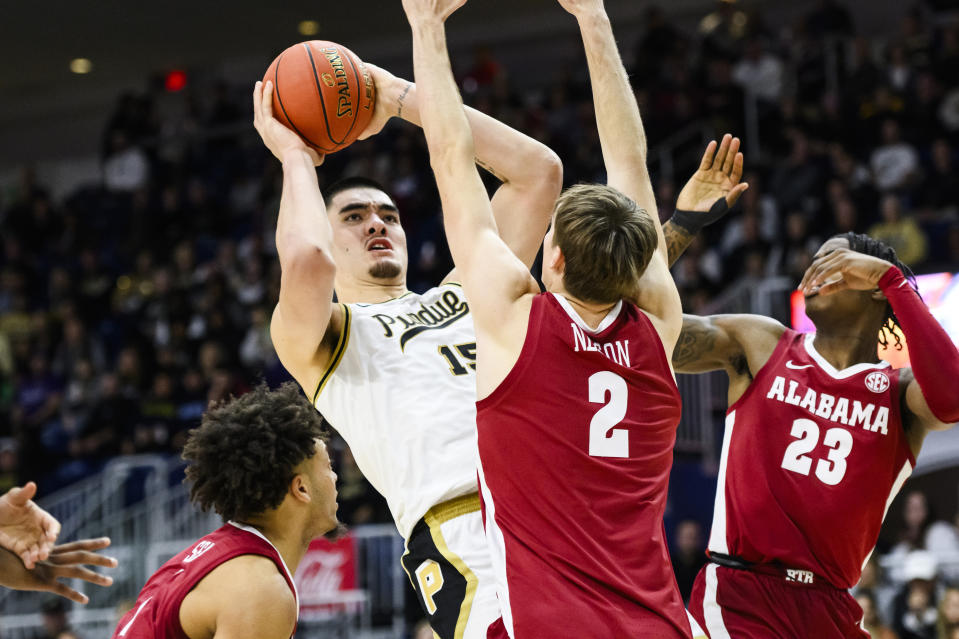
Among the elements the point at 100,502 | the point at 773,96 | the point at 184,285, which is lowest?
the point at 100,502

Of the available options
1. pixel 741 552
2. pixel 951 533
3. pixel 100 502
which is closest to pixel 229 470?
pixel 741 552

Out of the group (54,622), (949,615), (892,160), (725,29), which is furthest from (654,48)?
(54,622)

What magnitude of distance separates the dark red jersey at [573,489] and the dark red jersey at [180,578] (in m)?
1.00

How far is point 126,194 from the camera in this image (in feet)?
57.8

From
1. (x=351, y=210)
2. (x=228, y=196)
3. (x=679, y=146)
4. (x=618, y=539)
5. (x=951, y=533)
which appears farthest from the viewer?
(x=228, y=196)

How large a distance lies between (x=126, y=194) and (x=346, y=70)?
14289 mm

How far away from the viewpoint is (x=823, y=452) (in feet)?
13.4

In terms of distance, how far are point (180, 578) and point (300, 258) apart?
1.04m

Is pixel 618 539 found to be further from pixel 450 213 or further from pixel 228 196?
pixel 228 196

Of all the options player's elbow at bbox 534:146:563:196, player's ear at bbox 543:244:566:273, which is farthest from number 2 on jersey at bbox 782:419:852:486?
player's ear at bbox 543:244:566:273

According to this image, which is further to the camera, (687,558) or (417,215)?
(417,215)

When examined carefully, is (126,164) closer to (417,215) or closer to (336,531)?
(417,215)

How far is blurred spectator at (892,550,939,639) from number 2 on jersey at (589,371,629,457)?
6116 mm

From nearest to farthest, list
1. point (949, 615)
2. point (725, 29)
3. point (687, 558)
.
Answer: point (949, 615) < point (687, 558) < point (725, 29)
